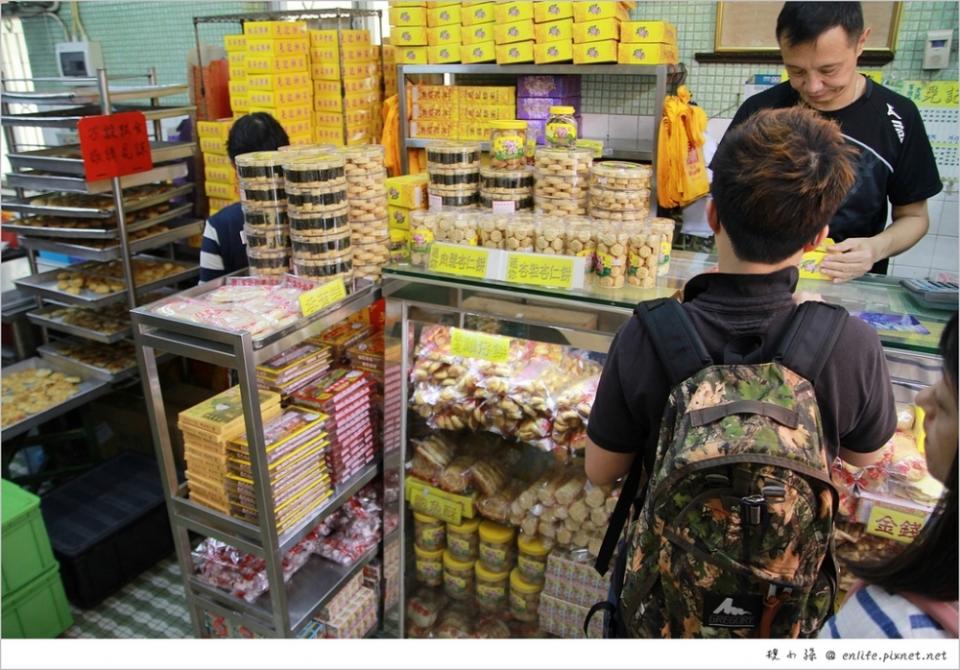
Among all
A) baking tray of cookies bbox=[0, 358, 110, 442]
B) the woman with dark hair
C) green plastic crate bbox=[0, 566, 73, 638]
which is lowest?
green plastic crate bbox=[0, 566, 73, 638]

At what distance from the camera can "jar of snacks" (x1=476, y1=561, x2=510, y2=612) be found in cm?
243

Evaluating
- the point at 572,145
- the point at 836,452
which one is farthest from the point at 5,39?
the point at 836,452

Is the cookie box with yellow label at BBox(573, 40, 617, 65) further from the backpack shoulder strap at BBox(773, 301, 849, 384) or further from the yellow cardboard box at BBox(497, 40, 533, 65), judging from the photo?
the backpack shoulder strap at BBox(773, 301, 849, 384)

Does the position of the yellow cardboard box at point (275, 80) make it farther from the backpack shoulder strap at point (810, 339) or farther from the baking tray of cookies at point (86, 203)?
the backpack shoulder strap at point (810, 339)

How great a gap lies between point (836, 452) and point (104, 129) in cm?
349

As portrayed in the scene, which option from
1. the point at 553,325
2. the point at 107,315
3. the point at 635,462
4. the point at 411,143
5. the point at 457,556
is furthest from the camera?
the point at 411,143

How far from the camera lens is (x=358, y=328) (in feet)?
8.61

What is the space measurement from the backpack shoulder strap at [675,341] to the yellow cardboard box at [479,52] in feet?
11.1

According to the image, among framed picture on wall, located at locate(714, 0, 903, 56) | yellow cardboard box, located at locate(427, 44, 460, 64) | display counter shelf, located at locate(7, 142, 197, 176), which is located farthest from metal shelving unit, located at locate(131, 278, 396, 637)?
framed picture on wall, located at locate(714, 0, 903, 56)

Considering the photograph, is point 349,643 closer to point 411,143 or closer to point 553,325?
point 553,325

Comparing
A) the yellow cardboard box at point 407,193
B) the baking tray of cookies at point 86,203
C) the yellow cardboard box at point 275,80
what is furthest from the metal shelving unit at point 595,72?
the baking tray of cookies at point 86,203

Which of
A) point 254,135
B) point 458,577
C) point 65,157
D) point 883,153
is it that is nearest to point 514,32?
point 254,135

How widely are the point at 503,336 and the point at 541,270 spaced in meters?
0.27

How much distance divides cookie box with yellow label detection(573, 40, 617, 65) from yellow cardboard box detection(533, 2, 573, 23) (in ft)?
0.60
